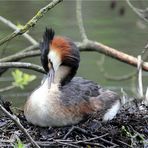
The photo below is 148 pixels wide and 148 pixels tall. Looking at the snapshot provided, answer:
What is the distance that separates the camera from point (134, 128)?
602cm

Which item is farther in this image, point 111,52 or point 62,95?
point 111,52

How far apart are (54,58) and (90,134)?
66cm

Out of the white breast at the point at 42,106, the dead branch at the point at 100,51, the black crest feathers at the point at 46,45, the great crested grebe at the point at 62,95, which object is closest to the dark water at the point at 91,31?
the dead branch at the point at 100,51

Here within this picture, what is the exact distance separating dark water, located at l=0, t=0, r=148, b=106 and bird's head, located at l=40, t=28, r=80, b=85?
3.53m

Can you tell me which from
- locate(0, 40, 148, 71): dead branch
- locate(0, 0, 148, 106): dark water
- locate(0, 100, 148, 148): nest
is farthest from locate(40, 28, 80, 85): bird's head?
locate(0, 0, 148, 106): dark water

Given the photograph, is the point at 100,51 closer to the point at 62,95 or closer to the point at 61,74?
the point at 61,74

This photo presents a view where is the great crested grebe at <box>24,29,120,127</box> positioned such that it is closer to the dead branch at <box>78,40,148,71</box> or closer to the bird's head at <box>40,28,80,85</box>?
the bird's head at <box>40,28,80,85</box>

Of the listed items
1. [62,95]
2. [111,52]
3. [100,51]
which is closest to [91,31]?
[100,51]

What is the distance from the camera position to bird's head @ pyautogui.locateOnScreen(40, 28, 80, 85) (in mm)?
5879

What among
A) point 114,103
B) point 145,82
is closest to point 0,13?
point 145,82

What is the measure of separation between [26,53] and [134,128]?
2969mm

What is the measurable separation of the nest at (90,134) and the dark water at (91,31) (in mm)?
3686

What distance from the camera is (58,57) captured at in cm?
598

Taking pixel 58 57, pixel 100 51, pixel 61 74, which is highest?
pixel 58 57
